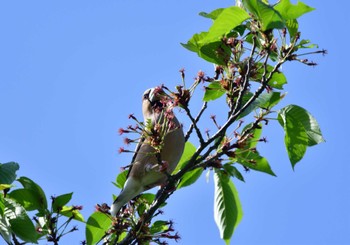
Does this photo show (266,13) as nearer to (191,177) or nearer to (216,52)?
(216,52)

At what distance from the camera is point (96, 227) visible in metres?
4.75

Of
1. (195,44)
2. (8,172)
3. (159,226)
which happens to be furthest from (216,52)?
(8,172)

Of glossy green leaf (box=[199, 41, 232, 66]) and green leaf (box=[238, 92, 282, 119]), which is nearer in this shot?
green leaf (box=[238, 92, 282, 119])

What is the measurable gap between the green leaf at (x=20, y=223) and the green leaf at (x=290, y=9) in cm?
192

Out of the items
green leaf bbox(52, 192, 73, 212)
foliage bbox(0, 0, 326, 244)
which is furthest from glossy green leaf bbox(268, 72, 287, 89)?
green leaf bbox(52, 192, 73, 212)

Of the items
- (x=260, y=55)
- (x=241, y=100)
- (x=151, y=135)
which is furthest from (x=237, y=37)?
(x=151, y=135)

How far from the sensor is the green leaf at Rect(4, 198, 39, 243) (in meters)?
4.25

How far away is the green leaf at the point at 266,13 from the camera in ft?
13.3

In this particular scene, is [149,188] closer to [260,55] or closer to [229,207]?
[229,207]

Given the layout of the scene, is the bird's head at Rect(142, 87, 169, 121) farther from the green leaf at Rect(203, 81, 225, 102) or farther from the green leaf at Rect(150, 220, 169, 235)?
the green leaf at Rect(150, 220, 169, 235)

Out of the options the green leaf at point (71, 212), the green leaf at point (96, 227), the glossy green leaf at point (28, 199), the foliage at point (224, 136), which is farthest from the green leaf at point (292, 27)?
the glossy green leaf at point (28, 199)

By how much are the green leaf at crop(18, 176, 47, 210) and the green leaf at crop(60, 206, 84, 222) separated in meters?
0.13

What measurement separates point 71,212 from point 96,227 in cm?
19

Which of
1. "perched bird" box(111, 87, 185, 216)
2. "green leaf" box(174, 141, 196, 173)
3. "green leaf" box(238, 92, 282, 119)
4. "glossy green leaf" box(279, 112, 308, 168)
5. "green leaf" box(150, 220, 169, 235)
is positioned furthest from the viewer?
"green leaf" box(174, 141, 196, 173)
